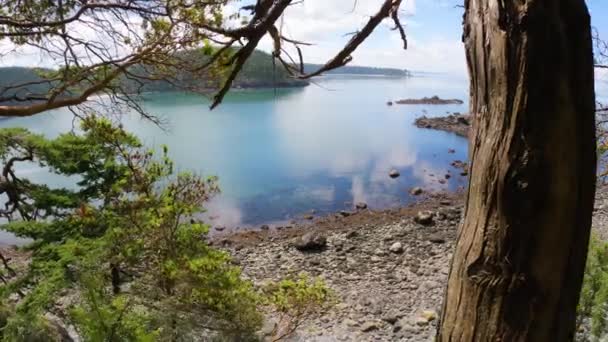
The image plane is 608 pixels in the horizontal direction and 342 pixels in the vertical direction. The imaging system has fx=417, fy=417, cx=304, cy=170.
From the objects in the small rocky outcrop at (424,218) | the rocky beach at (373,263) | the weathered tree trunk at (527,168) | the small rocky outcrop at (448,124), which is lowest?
the rocky beach at (373,263)

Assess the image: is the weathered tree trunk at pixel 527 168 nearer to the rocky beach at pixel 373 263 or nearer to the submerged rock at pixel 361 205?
the rocky beach at pixel 373 263

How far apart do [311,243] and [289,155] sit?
10919 millimetres

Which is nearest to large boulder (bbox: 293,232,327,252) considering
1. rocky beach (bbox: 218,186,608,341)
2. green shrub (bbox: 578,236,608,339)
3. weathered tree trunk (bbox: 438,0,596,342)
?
rocky beach (bbox: 218,186,608,341)

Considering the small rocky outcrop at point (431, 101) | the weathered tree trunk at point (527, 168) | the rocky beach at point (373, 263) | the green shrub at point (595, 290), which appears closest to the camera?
the weathered tree trunk at point (527, 168)

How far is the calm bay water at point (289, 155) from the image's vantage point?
1484cm

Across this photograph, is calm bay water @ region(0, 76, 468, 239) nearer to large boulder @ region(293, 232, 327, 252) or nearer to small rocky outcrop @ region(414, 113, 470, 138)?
small rocky outcrop @ region(414, 113, 470, 138)

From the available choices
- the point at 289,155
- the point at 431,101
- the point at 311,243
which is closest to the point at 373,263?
the point at 311,243

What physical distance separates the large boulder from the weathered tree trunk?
9.76 metres

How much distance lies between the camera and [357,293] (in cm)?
838

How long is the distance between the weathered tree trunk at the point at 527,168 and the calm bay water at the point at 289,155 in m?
6.90

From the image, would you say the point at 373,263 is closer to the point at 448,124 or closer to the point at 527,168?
the point at 527,168

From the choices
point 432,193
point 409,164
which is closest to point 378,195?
point 432,193

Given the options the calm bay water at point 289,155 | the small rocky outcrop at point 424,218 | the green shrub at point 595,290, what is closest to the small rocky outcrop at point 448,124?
the calm bay water at point 289,155

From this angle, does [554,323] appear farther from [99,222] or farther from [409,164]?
[409,164]
